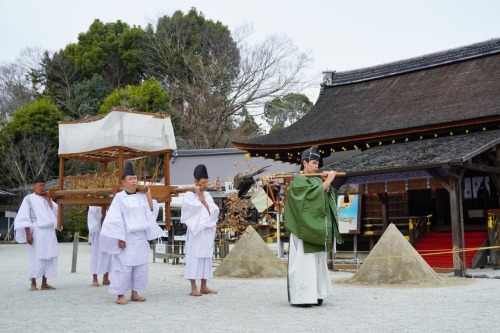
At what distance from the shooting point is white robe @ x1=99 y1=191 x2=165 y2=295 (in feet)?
23.6

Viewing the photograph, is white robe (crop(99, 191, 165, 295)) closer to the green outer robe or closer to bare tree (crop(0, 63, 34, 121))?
the green outer robe

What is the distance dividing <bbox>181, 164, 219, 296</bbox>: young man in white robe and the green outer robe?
1.43 metres

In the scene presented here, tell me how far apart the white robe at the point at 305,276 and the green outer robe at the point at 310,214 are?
0.10 m

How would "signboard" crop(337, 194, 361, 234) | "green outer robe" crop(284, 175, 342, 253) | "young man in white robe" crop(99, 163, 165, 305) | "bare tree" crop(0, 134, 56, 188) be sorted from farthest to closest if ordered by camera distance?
"bare tree" crop(0, 134, 56, 188) → "signboard" crop(337, 194, 361, 234) → "young man in white robe" crop(99, 163, 165, 305) → "green outer robe" crop(284, 175, 342, 253)

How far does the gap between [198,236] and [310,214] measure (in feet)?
5.88

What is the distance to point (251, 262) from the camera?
10805mm

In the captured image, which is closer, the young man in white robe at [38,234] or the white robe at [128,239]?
the white robe at [128,239]

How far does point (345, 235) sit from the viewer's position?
1568 centimetres

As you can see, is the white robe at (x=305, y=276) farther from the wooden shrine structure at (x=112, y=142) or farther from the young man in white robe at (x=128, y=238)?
the wooden shrine structure at (x=112, y=142)

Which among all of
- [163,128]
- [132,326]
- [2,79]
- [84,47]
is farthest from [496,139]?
[2,79]

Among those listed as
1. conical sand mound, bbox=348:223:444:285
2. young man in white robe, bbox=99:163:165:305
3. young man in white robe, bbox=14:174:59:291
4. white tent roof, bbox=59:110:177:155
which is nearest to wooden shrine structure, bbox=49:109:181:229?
white tent roof, bbox=59:110:177:155

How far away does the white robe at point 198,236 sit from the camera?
775 centimetres

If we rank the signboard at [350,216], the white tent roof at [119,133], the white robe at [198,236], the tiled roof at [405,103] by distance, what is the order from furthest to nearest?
the signboard at [350,216] → the tiled roof at [405,103] → the white tent roof at [119,133] → the white robe at [198,236]

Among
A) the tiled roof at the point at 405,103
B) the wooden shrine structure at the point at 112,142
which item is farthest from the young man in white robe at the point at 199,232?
the tiled roof at the point at 405,103
